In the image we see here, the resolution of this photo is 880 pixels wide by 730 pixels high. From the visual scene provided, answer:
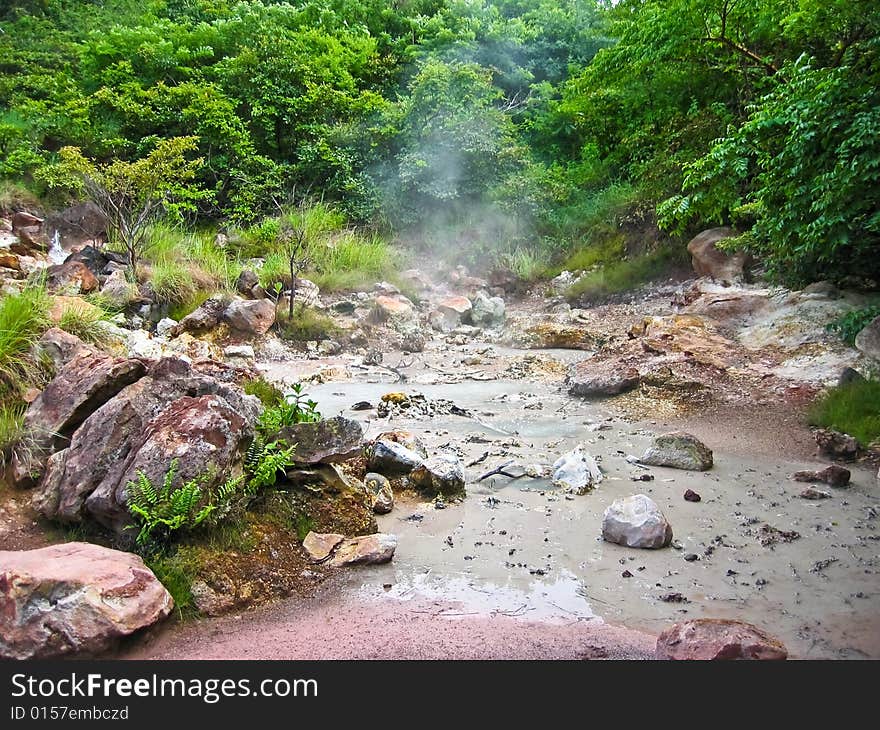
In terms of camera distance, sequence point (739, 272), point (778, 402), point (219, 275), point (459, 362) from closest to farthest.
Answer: point (778, 402) < point (459, 362) < point (739, 272) < point (219, 275)

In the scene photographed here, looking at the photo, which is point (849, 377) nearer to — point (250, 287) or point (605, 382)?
point (605, 382)

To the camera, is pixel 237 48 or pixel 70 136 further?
pixel 237 48

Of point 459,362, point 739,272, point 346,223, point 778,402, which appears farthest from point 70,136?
point 778,402

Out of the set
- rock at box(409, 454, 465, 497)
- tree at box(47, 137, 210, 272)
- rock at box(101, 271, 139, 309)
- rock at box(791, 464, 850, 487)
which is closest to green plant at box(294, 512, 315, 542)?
rock at box(409, 454, 465, 497)

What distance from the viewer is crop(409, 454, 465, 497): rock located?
4027 millimetres

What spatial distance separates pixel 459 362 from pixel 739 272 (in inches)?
179

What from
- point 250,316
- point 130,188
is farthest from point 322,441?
point 130,188

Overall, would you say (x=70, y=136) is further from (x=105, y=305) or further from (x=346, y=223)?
(x=105, y=305)

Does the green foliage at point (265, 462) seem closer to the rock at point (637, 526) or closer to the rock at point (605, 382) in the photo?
the rock at point (637, 526)

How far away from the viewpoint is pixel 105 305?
7637mm

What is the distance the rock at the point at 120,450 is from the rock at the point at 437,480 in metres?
1.07

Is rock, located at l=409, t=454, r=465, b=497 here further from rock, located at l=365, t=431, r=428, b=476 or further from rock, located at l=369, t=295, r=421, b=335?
rock, located at l=369, t=295, r=421, b=335

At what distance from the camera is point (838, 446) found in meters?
4.71

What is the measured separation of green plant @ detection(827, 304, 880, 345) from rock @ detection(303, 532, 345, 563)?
567 cm
